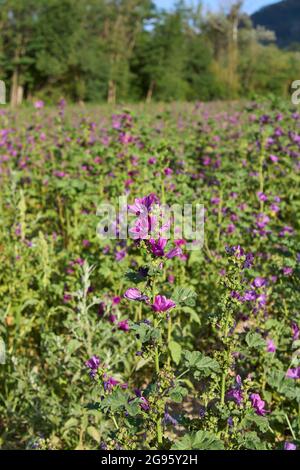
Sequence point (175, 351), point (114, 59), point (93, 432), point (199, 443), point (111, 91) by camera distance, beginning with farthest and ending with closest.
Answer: point (114, 59), point (111, 91), point (175, 351), point (93, 432), point (199, 443)

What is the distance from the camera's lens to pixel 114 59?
4266 centimetres

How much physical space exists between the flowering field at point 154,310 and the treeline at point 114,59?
108 feet

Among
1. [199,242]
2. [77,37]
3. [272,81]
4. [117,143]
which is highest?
[77,37]

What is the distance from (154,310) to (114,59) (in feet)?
143

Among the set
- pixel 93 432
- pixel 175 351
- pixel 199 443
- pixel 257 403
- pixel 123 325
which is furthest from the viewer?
pixel 123 325

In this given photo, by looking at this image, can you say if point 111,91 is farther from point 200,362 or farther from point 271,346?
point 200,362

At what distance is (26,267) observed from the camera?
3988 mm

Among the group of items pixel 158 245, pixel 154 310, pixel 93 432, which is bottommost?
pixel 93 432

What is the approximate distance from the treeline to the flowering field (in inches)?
1300

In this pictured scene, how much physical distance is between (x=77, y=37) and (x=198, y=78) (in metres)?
11.0

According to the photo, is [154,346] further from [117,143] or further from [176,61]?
[176,61]

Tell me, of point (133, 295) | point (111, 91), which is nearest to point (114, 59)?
point (111, 91)

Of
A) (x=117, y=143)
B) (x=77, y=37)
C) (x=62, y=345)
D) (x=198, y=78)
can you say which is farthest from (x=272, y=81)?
(x=62, y=345)

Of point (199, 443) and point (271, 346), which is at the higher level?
point (199, 443)
